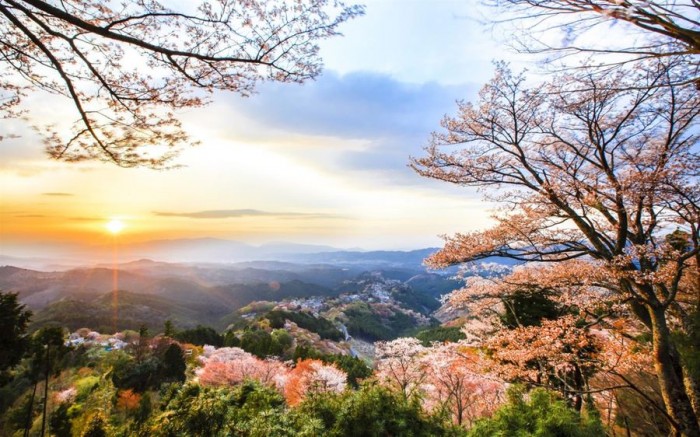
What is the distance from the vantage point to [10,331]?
1371 centimetres

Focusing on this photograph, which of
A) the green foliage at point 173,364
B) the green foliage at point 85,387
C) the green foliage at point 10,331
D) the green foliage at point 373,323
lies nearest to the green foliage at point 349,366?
the green foliage at point 173,364

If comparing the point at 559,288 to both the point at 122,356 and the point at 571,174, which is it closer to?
the point at 571,174

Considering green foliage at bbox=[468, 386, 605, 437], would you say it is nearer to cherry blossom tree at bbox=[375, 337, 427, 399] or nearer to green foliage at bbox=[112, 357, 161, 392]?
cherry blossom tree at bbox=[375, 337, 427, 399]

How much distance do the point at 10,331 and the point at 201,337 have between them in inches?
978

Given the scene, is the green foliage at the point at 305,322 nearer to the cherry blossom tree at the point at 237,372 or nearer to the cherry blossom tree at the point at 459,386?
the cherry blossom tree at the point at 237,372

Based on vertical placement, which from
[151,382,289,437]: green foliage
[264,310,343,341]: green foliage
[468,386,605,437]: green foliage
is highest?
[151,382,289,437]: green foliage

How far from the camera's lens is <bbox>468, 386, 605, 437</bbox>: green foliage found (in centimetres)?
401

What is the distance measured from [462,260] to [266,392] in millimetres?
3906

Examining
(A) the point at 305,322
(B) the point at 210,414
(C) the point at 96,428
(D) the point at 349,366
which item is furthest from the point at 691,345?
(A) the point at 305,322

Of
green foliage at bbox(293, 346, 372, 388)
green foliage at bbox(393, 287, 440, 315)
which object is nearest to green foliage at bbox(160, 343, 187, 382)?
green foliage at bbox(293, 346, 372, 388)

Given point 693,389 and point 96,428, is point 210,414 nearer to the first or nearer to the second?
point 96,428

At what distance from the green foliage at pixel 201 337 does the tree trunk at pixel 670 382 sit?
39610 mm

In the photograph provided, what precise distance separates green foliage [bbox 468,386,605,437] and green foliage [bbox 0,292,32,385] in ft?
62.1

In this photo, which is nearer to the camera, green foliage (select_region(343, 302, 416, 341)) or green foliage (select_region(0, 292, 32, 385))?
green foliage (select_region(0, 292, 32, 385))
